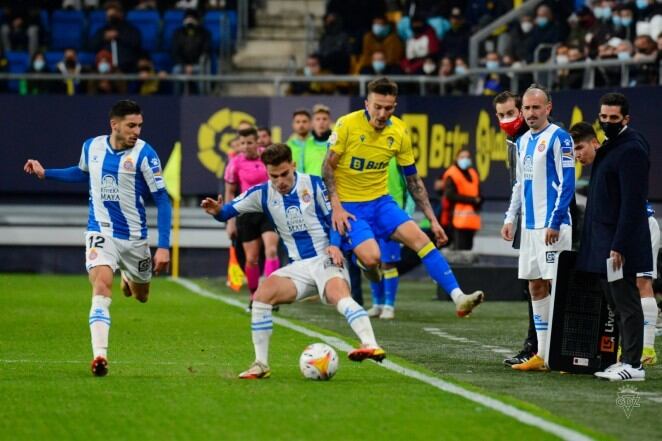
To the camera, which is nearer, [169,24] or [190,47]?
[190,47]

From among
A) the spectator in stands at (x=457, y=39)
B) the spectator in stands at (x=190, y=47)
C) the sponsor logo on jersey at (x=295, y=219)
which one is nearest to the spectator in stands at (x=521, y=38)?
the spectator in stands at (x=457, y=39)

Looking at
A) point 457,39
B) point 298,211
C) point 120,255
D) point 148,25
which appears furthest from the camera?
point 148,25

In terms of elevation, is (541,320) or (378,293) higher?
(541,320)

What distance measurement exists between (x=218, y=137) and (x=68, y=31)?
3.88m

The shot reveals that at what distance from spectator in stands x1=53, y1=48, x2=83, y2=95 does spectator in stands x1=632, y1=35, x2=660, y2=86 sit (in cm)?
961

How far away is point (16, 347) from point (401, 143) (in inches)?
142

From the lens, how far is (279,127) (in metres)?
23.8

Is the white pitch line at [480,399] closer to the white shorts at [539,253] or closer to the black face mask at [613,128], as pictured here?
the white shorts at [539,253]

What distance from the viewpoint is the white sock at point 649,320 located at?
11.2 meters

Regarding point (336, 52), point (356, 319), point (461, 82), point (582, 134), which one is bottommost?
point (356, 319)

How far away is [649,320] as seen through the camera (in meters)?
11.3

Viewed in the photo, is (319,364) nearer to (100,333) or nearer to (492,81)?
(100,333)

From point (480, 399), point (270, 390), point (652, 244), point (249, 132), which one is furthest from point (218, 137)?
point (480, 399)

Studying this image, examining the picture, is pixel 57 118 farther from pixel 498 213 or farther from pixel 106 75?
pixel 498 213
